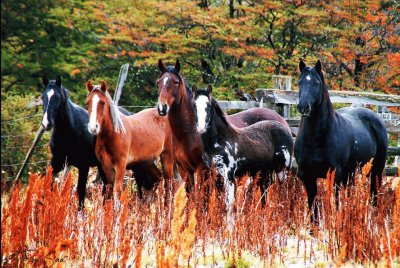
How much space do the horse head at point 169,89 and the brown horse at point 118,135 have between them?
2.36 feet

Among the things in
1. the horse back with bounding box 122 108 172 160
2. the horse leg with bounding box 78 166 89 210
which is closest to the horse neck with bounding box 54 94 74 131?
the horse leg with bounding box 78 166 89 210

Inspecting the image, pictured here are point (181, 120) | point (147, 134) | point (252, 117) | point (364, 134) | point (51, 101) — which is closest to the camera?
point (181, 120)

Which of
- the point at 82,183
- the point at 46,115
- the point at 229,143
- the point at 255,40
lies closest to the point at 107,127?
the point at 46,115

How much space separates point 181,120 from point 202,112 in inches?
21.0

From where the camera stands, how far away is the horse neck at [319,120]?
7.65 meters

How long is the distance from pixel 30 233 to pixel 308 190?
3.50 metres

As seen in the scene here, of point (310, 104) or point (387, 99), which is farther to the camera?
point (387, 99)

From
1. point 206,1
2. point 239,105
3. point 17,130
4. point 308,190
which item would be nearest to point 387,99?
point 239,105

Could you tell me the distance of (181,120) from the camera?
834 cm

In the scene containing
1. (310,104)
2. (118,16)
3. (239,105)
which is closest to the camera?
(310,104)

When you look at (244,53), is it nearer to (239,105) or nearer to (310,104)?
(239,105)

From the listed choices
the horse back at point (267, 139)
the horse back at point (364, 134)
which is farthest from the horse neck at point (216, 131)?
the horse back at point (364, 134)

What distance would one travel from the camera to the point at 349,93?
11.2 m

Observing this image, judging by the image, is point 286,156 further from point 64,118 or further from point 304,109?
point 64,118
